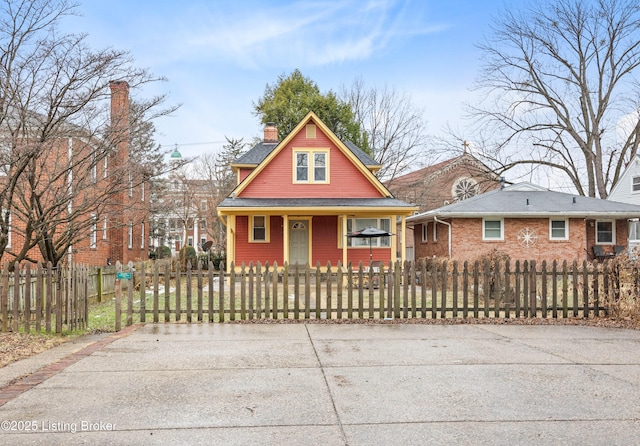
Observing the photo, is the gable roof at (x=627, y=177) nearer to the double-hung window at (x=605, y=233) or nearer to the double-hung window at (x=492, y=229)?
the double-hung window at (x=605, y=233)

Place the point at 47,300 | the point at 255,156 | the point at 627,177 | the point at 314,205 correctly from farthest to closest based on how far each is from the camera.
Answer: the point at 627,177, the point at 255,156, the point at 314,205, the point at 47,300

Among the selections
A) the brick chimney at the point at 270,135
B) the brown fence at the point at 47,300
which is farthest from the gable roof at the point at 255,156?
the brown fence at the point at 47,300

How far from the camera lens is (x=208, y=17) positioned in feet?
47.5

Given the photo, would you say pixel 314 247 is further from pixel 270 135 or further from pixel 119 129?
pixel 119 129

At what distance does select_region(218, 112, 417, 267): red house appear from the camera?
77.9 feet

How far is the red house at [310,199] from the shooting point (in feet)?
77.9

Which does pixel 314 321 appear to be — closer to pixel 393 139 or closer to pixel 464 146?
pixel 464 146

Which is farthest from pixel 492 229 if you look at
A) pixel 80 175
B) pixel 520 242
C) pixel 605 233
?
pixel 80 175

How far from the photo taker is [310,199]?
23.6 meters

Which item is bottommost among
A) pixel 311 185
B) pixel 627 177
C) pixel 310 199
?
pixel 310 199

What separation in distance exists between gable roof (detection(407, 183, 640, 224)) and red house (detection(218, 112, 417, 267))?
3.91 metres

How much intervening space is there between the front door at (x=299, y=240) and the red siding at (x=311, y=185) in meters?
1.53

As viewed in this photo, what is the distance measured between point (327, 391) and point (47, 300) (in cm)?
583

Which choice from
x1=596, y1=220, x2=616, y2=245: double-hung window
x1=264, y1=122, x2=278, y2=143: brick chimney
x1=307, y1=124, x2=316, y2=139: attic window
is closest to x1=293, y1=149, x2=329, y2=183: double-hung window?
x1=307, y1=124, x2=316, y2=139: attic window
